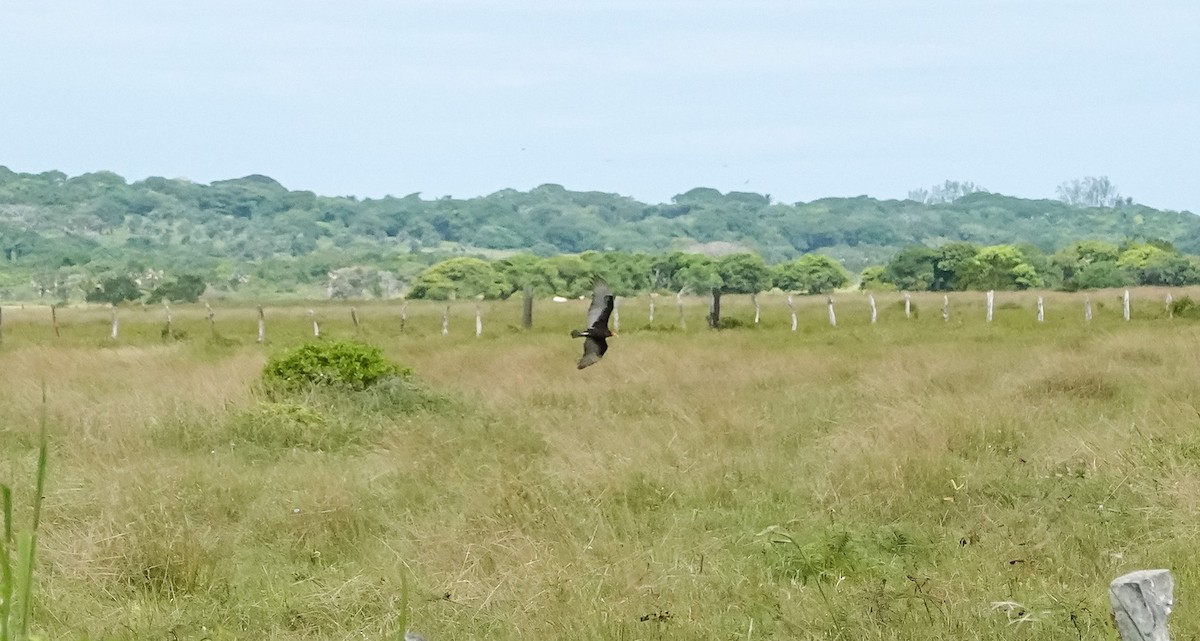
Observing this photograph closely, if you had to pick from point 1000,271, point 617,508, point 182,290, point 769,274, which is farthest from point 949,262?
point 617,508

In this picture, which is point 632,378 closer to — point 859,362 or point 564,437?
point 859,362

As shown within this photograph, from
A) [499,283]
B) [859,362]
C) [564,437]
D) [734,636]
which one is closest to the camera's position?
[734,636]

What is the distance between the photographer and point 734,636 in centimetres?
506

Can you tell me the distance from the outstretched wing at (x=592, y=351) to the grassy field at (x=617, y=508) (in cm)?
39

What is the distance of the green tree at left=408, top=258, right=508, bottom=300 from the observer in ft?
383

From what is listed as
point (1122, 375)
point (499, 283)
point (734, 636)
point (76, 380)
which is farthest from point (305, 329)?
point (499, 283)

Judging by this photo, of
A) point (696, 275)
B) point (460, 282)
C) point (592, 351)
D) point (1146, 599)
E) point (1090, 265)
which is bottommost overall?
point (460, 282)

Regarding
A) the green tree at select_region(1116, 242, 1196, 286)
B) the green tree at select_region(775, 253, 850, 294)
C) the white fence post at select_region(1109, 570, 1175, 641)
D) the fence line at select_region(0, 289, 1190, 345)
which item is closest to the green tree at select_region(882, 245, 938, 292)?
the green tree at select_region(775, 253, 850, 294)

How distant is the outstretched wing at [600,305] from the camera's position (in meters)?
12.1

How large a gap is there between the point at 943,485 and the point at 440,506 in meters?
3.07

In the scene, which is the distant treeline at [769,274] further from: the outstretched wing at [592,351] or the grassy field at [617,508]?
the grassy field at [617,508]

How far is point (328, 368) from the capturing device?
1376cm

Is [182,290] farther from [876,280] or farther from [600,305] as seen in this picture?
[600,305]

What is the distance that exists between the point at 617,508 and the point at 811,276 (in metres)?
129
